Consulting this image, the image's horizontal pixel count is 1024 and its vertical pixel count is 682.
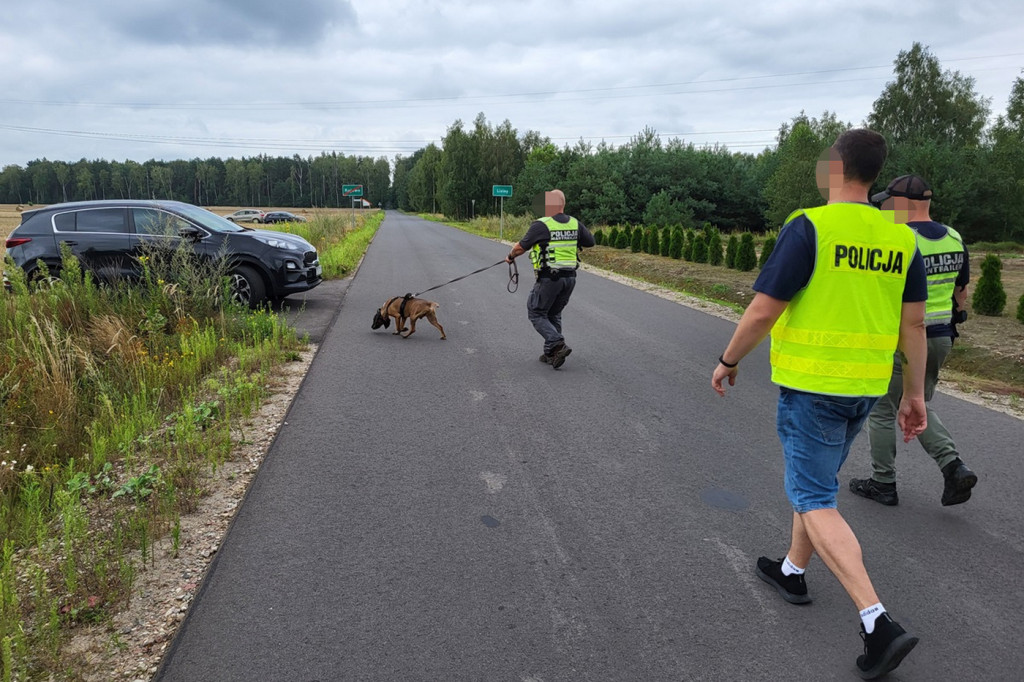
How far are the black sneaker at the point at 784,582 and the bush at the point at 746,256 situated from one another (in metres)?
15.2

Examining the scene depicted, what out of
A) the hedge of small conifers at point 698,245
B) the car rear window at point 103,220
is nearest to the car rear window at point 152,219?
the car rear window at point 103,220

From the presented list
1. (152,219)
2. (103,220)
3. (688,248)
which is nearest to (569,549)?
(152,219)

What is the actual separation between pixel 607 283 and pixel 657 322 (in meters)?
5.61

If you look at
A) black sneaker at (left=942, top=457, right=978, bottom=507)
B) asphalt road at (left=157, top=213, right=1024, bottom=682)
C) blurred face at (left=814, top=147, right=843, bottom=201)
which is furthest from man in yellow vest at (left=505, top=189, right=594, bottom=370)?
blurred face at (left=814, top=147, right=843, bottom=201)

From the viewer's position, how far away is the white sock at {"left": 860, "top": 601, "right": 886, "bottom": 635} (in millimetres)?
2395

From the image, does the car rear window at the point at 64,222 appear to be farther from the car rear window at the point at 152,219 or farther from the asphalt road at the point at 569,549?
the asphalt road at the point at 569,549

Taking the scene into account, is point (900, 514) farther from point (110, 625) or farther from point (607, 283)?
point (607, 283)

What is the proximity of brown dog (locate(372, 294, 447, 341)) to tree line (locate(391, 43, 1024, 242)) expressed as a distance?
30.6 m

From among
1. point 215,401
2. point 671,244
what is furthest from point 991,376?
point 671,244

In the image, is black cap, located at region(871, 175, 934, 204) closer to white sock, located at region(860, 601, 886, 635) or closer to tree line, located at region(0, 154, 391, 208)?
white sock, located at region(860, 601, 886, 635)

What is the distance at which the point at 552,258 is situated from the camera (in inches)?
280

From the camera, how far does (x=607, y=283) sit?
1582cm

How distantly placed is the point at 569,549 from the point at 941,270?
274 centimetres

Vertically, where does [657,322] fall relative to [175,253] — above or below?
below
